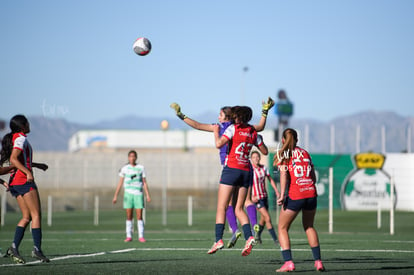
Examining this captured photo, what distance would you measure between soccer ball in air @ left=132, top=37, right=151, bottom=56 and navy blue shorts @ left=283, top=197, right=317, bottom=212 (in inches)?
239

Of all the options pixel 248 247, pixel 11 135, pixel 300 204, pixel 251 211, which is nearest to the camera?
pixel 300 204

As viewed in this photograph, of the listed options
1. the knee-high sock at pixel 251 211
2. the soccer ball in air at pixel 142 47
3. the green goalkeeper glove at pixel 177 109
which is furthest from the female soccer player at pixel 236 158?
the soccer ball in air at pixel 142 47

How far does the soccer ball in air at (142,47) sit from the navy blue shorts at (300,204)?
6.08m

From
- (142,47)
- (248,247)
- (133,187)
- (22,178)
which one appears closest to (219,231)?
(248,247)

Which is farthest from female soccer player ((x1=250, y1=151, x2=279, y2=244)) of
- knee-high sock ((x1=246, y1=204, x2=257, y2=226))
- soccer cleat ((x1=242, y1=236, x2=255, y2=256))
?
soccer cleat ((x1=242, y1=236, x2=255, y2=256))

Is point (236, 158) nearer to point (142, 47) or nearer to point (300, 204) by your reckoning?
point (300, 204)

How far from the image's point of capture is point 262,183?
19.6 meters

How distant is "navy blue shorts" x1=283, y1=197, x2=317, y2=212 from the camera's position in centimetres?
1157

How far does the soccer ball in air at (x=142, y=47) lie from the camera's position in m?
16.5

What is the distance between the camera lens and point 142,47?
16.5 metres

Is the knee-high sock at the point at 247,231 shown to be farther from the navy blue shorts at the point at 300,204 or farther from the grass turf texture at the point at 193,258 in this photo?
the navy blue shorts at the point at 300,204

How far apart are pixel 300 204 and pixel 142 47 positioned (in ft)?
20.7

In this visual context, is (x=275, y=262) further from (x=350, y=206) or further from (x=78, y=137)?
(x=78, y=137)

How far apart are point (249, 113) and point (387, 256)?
4.45m
